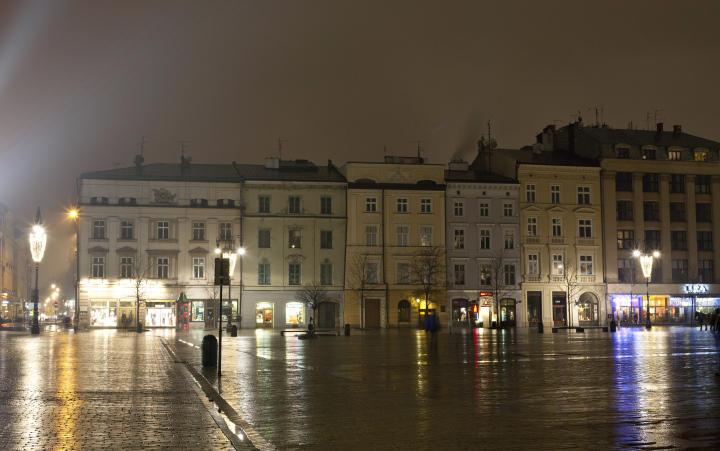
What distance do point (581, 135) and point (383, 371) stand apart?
6150 centimetres

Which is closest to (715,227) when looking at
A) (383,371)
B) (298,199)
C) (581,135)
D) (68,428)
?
(581,135)

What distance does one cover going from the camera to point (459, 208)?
7419cm

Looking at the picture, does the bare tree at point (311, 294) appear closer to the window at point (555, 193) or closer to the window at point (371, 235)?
the window at point (371, 235)

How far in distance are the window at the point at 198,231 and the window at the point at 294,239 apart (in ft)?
24.9

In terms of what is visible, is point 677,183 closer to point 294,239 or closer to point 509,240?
point 509,240

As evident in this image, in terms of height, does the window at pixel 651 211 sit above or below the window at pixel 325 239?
above

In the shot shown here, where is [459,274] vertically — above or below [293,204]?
below

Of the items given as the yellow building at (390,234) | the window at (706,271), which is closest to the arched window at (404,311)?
the yellow building at (390,234)

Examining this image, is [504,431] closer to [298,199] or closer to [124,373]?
[124,373]

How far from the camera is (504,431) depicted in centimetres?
1202

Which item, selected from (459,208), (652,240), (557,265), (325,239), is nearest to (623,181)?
(652,240)

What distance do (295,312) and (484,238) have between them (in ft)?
60.9

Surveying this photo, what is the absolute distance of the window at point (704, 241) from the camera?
257 ft

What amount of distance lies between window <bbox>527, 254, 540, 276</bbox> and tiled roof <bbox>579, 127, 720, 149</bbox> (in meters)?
13.1
